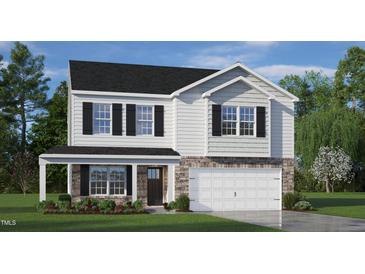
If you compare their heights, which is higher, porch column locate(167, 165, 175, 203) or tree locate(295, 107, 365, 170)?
tree locate(295, 107, 365, 170)

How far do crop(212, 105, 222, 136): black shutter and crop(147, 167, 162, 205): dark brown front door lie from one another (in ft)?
12.7

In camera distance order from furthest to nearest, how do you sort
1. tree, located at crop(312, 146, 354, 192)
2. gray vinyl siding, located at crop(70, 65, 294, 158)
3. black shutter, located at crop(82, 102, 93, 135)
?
1. tree, located at crop(312, 146, 354, 192)
2. gray vinyl siding, located at crop(70, 65, 294, 158)
3. black shutter, located at crop(82, 102, 93, 135)

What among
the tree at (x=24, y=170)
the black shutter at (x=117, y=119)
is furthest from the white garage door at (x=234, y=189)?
the tree at (x=24, y=170)

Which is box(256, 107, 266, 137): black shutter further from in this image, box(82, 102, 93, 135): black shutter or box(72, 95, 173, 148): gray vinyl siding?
box(82, 102, 93, 135): black shutter

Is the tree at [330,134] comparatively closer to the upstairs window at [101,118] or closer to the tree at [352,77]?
the tree at [352,77]

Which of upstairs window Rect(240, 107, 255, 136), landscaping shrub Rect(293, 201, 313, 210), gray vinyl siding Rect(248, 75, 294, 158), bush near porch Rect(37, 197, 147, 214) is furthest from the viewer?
gray vinyl siding Rect(248, 75, 294, 158)

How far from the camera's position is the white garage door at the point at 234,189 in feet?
88.3

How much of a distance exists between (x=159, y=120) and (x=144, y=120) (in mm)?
761

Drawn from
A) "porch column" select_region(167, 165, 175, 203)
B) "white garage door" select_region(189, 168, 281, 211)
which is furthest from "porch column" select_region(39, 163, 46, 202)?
"white garage door" select_region(189, 168, 281, 211)

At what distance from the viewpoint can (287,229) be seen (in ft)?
59.3

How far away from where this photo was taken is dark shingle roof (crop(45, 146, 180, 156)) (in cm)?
2511

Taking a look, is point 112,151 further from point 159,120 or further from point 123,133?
point 159,120

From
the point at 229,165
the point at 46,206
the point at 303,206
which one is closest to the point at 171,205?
the point at 229,165

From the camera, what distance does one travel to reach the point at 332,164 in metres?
50.1
